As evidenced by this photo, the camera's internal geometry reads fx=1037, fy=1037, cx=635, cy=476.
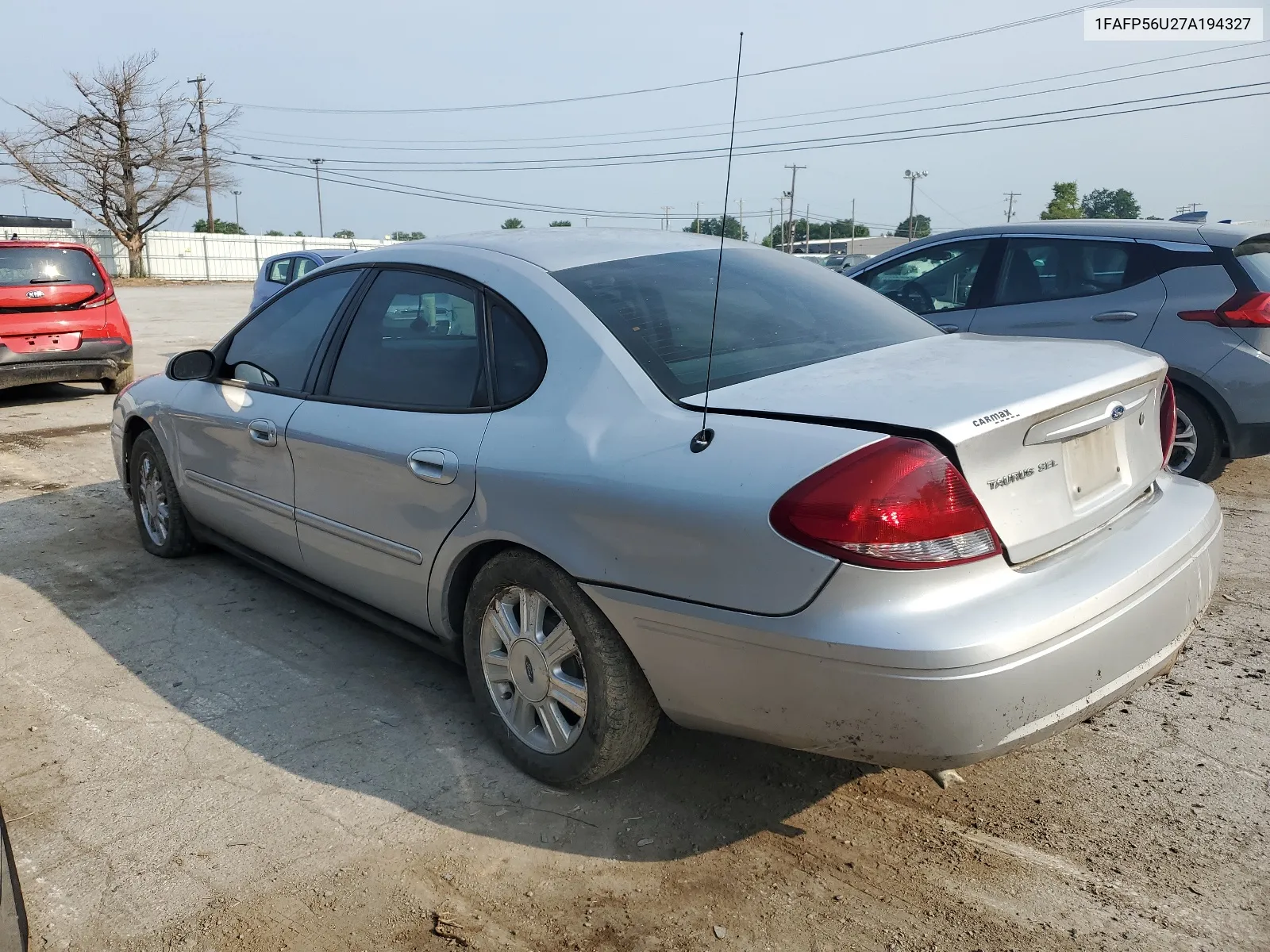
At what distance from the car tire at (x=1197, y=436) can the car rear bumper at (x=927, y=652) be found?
378 cm

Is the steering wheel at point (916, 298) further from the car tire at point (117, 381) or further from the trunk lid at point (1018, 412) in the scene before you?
the car tire at point (117, 381)

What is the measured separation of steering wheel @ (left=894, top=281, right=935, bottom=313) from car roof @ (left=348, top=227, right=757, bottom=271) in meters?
3.41

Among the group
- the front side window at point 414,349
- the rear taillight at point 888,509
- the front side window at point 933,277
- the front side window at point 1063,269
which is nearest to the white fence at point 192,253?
the front side window at point 933,277

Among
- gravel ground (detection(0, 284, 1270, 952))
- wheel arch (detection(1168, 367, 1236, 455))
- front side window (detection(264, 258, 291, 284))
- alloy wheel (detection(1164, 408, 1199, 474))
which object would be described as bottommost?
gravel ground (detection(0, 284, 1270, 952))

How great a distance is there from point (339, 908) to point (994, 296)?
5.57m

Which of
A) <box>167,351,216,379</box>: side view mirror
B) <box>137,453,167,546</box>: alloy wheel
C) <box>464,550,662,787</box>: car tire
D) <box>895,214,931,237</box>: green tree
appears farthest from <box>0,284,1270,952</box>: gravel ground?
<box>895,214,931,237</box>: green tree

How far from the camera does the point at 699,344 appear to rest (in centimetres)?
290

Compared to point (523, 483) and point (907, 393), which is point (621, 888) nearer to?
point (523, 483)

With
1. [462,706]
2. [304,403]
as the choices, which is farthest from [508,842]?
[304,403]

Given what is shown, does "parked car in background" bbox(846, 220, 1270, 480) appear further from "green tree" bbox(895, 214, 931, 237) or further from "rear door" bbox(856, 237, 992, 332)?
"green tree" bbox(895, 214, 931, 237)

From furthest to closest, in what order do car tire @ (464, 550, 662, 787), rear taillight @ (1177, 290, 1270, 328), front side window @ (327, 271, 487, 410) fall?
1. rear taillight @ (1177, 290, 1270, 328)
2. front side window @ (327, 271, 487, 410)
3. car tire @ (464, 550, 662, 787)

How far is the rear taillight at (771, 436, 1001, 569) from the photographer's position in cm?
221

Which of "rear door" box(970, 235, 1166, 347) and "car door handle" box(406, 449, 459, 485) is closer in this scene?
"car door handle" box(406, 449, 459, 485)

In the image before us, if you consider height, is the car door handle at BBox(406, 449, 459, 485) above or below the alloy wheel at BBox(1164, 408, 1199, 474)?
above
